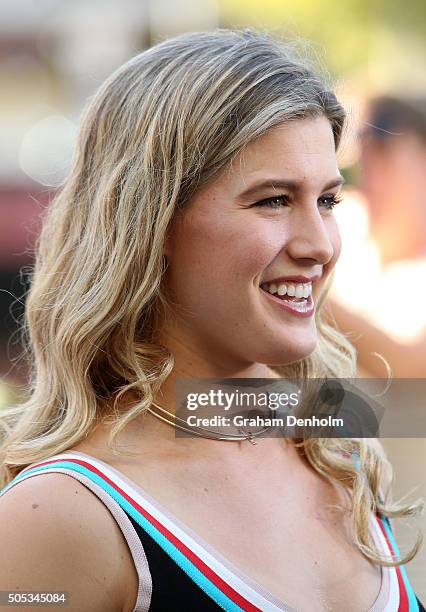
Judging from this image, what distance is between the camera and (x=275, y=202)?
5.32 ft

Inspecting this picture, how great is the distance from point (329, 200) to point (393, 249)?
1931mm

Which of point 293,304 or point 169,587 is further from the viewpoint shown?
point 293,304

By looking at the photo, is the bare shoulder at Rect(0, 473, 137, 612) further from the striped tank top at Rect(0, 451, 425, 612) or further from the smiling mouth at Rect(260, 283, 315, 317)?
the smiling mouth at Rect(260, 283, 315, 317)

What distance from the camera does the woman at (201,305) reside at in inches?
61.0

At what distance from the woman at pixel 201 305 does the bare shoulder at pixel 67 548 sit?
0.15ft

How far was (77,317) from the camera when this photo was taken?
1.64m

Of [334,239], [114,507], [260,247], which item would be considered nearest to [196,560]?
[114,507]

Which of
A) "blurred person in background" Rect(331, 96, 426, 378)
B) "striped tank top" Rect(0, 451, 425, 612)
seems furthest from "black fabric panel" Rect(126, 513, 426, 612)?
"blurred person in background" Rect(331, 96, 426, 378)

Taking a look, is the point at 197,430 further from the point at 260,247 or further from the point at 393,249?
the point at 393,249

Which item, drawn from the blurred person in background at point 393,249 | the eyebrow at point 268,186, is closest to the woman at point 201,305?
the eyebrow at point 268,186

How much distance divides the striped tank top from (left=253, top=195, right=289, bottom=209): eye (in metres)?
0.53

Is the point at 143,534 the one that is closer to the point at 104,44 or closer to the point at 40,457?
the point at 40,457

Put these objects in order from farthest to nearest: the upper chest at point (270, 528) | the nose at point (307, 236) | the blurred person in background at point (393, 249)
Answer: the blurred person in background at point (393, 249)
the nose at point (307, 236)
the upper chest at point (270, 528)

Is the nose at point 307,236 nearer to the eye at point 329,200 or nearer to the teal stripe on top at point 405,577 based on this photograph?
the eye at point 329,200
